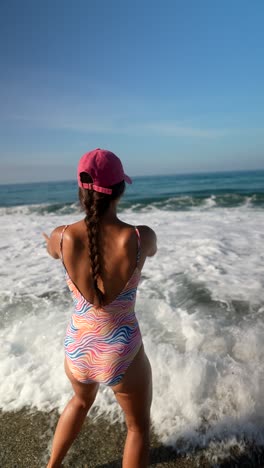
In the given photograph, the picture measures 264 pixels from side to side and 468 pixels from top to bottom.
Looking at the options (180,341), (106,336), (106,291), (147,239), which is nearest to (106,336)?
(106,336)

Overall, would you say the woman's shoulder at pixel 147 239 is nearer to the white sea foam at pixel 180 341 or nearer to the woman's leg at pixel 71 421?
the woman's leg at pixel 71 421

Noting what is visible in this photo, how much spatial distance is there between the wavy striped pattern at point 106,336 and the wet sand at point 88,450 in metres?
0.82

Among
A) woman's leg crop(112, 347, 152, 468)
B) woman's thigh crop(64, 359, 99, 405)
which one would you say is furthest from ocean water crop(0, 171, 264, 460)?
woman's thigh crop(64, 359, 99, 405)

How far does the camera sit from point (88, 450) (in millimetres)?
2248

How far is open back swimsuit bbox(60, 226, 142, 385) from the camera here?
66.4 inches

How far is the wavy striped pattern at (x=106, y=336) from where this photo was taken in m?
1.69

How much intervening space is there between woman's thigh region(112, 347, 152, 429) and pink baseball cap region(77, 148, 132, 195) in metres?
0.90

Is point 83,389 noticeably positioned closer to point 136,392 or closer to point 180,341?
point 136,392

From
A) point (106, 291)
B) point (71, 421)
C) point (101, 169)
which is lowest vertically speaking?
point (71, 421)

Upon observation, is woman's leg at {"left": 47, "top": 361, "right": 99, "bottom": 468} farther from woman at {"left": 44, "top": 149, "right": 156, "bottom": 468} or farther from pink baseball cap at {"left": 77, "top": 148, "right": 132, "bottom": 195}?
pink baseball cap at {"left": 77, "top": 148, "right": 132, "bottom": 195}

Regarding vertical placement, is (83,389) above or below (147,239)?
below

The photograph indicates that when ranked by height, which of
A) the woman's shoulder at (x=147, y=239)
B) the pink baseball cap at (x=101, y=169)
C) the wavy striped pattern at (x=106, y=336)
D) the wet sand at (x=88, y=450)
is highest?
the pink baseball cap at (x=101, y=169)

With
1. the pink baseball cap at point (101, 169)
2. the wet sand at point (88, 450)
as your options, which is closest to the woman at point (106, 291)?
the pink baseball cap at point (101, 169)

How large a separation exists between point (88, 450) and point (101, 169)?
187cm
